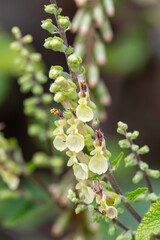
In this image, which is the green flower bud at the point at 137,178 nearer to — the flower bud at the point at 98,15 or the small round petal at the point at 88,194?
the small round petal at the point at 88,194

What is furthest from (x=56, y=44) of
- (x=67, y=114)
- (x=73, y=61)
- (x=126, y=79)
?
(x=126, y=79)

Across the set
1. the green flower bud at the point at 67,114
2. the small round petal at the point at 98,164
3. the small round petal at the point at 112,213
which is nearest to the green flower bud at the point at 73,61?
the green flower bud at the point at 67,114

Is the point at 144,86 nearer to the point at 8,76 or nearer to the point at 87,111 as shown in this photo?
the point at 8,76

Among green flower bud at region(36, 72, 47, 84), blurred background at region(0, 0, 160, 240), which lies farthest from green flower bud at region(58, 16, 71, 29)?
blurred background at region(0, 0, 160, 240)

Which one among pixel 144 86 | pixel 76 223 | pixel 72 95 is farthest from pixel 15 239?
pixel 72 95

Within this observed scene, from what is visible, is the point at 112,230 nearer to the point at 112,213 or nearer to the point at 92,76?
the point at 112,213

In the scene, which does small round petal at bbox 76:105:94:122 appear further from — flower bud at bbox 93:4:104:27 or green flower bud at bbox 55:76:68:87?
flower bud at bbox 93:4:104:27
